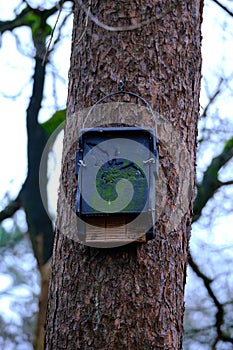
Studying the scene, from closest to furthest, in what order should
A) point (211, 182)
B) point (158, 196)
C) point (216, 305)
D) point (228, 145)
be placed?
point (158, 196)
point (216, 305)
point (211, 182)
point (228, 145)

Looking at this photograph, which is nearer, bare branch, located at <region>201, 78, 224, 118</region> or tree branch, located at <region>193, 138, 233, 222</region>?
bare branch, located at <region>201, 78, 224, 118</region>

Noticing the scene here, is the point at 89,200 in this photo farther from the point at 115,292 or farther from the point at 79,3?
the point at 79,3

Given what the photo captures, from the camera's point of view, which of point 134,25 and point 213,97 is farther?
point 213,97

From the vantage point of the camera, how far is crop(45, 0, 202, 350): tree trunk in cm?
180

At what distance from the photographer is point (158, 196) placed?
6.32 feet

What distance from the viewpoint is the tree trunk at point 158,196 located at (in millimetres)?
1796

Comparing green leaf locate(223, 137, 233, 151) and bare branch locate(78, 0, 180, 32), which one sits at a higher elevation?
green leaf locate(223, 137, 233, 151)

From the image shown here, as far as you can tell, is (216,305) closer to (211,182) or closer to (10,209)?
(211,182)

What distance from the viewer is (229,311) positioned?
15.4 ft

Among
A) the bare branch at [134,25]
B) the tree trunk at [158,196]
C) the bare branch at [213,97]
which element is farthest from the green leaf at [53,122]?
the bare branch at [134,25]

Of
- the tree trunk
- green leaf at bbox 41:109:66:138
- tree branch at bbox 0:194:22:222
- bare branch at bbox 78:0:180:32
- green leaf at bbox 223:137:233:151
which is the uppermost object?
green leaf at bbox 41:109:66:138

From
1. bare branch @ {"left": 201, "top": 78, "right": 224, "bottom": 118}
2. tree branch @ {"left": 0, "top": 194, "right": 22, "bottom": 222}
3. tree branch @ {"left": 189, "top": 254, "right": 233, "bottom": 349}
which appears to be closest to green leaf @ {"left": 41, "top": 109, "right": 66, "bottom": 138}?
tree branch @ {"left": 0, "top": 194, "right": 22, "bottom": 222}

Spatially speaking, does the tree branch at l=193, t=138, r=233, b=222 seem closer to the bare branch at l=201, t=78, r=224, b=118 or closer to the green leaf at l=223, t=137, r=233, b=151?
the green leaf at l=223, t=137, r=233, b=151

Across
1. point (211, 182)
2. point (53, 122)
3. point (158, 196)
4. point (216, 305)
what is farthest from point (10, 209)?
point (158, 196)
